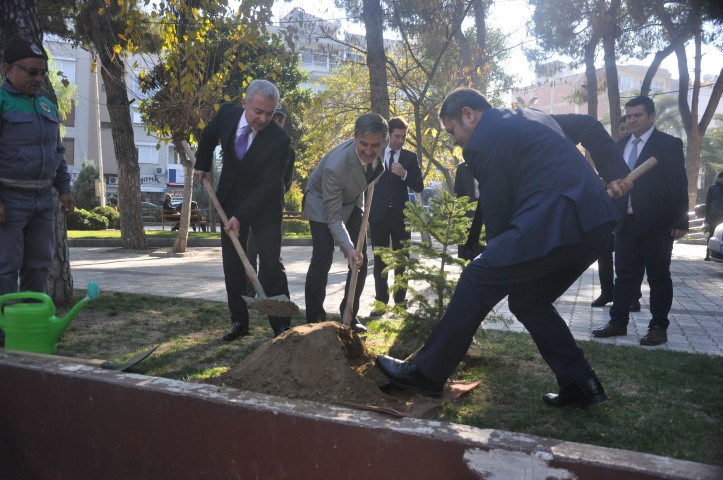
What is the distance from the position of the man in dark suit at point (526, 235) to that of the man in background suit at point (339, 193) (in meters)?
1.30

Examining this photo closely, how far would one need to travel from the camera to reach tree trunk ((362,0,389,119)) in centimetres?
1058

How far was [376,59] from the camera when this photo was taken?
1070 centimetres

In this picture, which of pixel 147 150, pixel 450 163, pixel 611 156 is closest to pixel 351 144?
pixel 611 156

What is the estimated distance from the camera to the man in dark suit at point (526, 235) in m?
2.97

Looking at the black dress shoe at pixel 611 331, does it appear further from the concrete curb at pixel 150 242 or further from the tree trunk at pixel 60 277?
the concrete curb at pixel 150 242

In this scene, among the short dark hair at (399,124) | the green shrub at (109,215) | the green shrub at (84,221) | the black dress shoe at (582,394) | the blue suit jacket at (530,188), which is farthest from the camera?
the green shrub at (109,215)

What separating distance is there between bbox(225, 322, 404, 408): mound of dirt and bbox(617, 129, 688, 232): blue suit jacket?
2.67 metres

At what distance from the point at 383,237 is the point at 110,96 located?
9801mm

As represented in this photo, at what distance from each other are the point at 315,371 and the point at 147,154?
54.2 meters

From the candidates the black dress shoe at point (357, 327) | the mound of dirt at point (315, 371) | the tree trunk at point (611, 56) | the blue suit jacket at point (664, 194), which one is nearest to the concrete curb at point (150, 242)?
the tree trunk at point (611, 56)

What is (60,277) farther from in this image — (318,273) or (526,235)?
(526,235)

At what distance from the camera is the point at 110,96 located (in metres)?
14.6

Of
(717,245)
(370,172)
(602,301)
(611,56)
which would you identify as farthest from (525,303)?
(611,56)

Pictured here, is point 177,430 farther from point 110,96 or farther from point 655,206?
point 110,96
